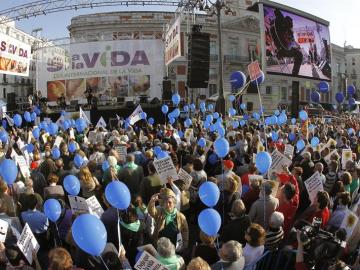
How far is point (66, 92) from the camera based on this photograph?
2739cm

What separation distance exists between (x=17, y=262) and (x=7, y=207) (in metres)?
1.42

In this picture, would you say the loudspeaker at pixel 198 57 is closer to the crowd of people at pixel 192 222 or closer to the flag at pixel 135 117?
the flag at pixel 135 117

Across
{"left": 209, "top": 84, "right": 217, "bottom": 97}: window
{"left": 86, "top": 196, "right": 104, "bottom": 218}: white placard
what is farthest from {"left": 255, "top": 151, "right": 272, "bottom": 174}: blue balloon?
{"left": 209, "top": 84, "right": 217, "bottom": 97}: window

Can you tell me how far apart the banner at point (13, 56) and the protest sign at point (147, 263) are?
10.7m

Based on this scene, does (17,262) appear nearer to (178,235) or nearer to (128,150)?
(178,235)

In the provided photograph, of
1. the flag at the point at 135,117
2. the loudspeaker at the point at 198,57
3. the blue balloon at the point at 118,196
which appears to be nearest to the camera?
the blue balloon at the point at 118,196

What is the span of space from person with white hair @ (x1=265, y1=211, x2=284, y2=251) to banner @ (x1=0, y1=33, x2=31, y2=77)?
10495mm

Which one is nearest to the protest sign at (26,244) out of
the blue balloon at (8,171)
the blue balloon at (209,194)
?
the blue balloon at (209,194)

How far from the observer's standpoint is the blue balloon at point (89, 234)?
135 inches

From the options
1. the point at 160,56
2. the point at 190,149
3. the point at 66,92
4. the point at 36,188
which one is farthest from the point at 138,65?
the point at 36,188

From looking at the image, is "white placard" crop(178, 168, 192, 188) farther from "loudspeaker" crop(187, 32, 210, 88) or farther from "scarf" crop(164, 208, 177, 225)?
"loudspeaker" crop(187, 32, 210, 88)

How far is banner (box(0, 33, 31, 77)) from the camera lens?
41.5 feet

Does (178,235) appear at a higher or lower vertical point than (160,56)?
lower

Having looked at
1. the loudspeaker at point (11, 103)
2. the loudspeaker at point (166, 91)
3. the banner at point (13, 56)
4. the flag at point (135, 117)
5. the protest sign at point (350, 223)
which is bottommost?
the protest sign at point (350, 223)
